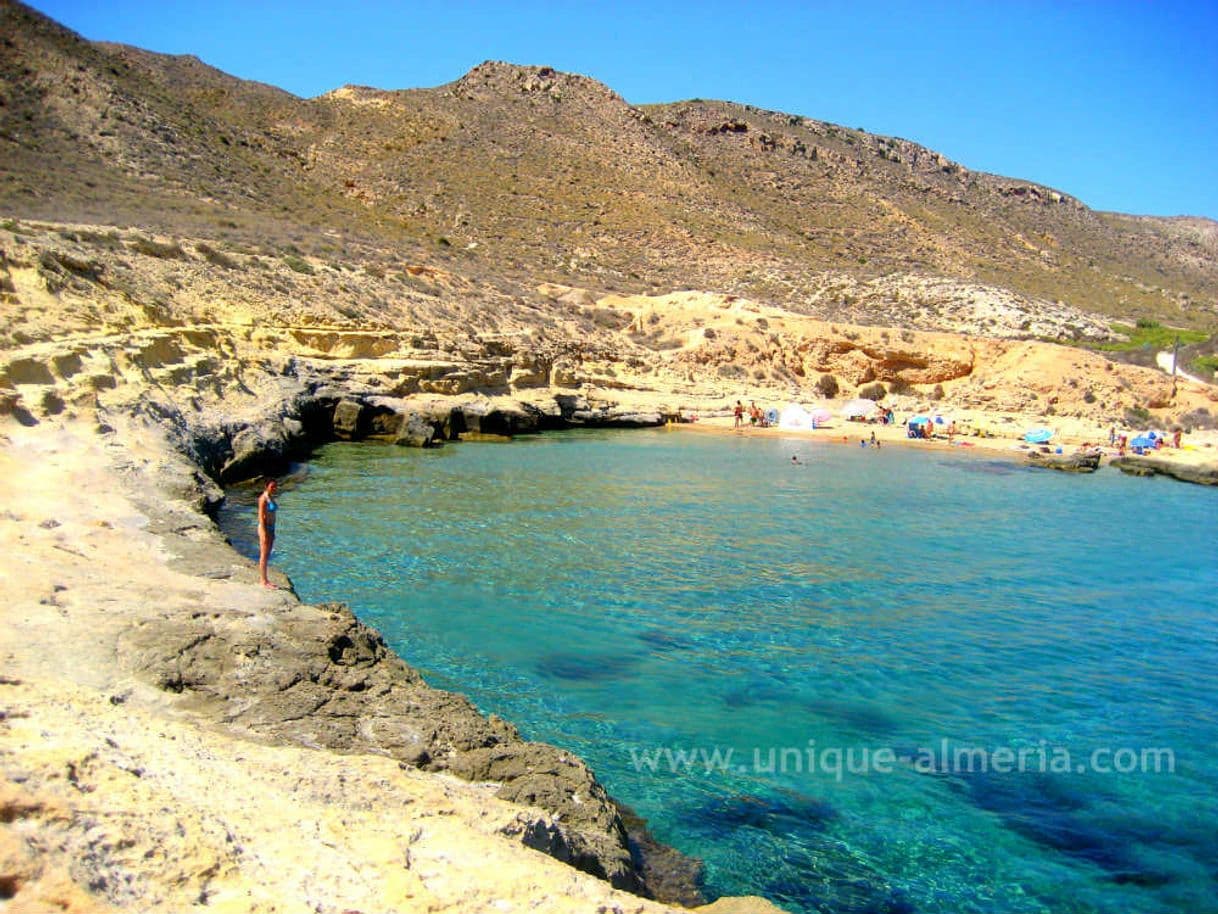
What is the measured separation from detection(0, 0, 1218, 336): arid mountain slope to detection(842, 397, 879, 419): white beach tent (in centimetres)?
866

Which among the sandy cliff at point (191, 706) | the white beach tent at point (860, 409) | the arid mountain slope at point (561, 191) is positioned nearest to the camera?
the sandy cliff at point (191, 706)

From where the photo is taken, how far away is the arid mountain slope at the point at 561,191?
37500 mm

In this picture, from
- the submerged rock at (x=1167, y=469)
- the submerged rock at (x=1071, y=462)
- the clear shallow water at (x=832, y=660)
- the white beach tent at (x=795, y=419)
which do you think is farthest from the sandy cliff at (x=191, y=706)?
the submerged rock at (x=1167, y=469)

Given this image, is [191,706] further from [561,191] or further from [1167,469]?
[561,191]

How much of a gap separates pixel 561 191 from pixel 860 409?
95.2 feet

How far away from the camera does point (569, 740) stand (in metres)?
6.57

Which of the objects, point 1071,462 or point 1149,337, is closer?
point 1071,462

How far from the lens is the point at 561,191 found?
5434 centimetres

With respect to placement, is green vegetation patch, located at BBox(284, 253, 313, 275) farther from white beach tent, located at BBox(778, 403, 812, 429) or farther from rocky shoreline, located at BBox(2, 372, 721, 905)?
rocky shoreline, located at BBox(2, 372, 721, 905)

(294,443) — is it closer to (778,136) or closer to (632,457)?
(632,457)

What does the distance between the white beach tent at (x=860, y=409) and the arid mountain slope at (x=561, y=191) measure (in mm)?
8658

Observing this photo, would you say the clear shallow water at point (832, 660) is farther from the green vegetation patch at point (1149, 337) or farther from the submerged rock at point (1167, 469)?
the green vegetation patch at point (1149, 337)

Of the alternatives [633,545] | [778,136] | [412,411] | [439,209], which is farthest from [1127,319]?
[633,545]

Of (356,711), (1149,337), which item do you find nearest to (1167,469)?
(1149,337)
